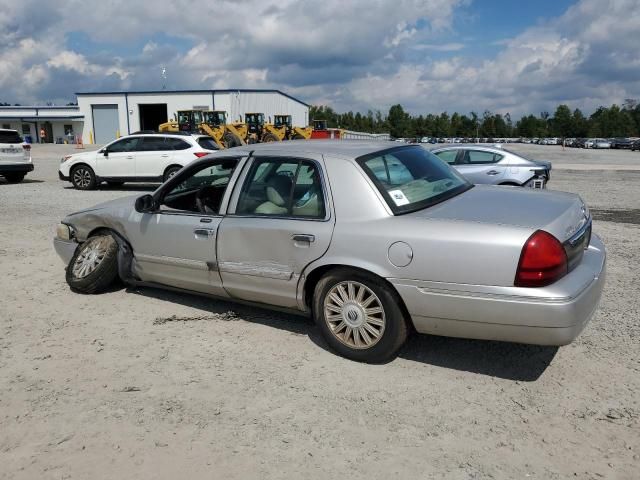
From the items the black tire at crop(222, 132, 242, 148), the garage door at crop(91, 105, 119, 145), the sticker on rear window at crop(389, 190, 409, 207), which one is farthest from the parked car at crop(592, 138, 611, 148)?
the sticker on rear window at crop(389, 190, 409, 207)

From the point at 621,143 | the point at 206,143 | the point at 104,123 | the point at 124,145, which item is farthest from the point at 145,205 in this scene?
the point at 621,143

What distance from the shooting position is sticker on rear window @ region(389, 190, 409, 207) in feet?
12.6

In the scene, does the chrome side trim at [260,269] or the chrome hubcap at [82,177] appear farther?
the chrome hubcap at [82,177]

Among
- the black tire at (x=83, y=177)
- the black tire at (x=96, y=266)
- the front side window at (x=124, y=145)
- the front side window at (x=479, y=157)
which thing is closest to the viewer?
the black tire at (x=96, y=266)

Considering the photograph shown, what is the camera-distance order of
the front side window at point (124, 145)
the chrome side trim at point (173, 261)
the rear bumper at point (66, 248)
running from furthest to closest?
the front side window at point (124, 145)
the rear bumper at point (66, 248)
the chrome side trim at point (173, 261)

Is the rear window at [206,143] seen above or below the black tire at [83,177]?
above

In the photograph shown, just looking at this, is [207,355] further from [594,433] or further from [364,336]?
[594,433]

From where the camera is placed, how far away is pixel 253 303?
4461 millimetres

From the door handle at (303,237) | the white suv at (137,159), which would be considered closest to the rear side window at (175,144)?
the white suv at (137,159)

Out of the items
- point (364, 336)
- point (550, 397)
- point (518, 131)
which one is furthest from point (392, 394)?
point (518, 131)

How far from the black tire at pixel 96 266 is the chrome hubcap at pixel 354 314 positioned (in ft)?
7.98

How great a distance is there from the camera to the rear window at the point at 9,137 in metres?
15.8

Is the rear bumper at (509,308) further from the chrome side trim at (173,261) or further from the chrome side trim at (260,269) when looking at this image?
the chrome side trim at (173,261)

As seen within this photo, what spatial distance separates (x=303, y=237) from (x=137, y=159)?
12.1 metres
